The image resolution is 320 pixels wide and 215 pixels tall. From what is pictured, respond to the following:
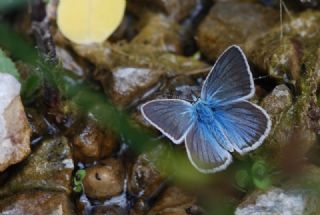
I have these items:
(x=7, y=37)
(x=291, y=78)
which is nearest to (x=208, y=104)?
(x=291, y=78)

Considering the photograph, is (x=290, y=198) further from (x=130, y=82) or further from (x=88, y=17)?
(x=88, y=17)

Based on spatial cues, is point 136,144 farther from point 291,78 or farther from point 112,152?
point 291,78

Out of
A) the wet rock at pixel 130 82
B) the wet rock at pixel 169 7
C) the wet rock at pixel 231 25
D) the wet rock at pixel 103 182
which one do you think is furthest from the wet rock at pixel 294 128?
the wet rock at pixel 169 7

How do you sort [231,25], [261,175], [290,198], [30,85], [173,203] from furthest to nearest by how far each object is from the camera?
[231,25]
[30,85]
[173,203]
[261,175]
[290,198]

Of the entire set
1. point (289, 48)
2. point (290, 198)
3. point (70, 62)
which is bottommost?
point (290, 198)

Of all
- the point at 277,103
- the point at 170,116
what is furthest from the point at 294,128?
the point at 170,116

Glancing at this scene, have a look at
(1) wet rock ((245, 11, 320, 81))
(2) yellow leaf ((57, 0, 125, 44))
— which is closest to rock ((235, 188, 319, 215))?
(1) wet rock ((245, 11, 320, 81))
